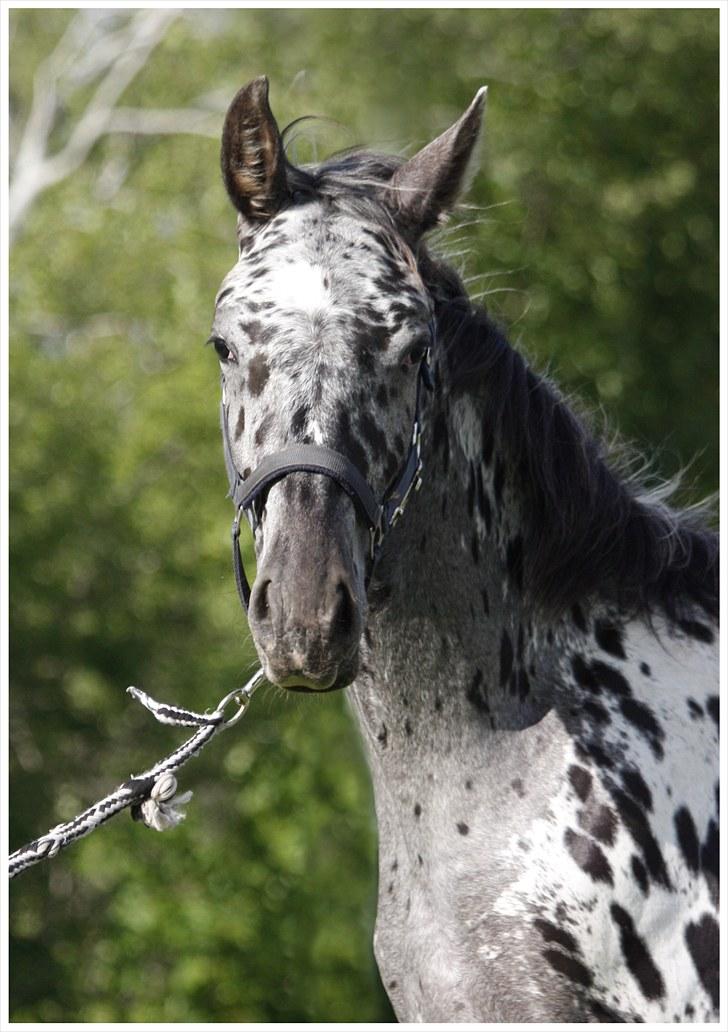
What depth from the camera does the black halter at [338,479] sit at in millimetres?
3408

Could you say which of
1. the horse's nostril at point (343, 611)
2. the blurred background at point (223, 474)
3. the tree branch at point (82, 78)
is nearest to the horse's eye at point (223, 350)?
the horse's nostril at point (343, 611)

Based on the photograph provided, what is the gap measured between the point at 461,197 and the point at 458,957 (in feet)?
6.68

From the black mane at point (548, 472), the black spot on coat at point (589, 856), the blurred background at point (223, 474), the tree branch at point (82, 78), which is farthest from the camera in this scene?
the tree branch at point (82, 78)

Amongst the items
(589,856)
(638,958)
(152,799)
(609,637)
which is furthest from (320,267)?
(638,958)

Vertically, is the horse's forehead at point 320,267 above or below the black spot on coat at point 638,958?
above

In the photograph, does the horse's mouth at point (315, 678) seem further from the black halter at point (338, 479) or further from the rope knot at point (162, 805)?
the rope knot at point (162, 805)

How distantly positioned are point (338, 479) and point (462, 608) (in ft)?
2.30

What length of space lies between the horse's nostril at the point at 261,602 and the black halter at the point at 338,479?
252 mm

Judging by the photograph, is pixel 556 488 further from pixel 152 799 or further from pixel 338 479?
pixel 152 799

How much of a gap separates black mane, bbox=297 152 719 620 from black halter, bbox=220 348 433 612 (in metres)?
0.33

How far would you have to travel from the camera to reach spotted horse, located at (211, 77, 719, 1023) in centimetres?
347

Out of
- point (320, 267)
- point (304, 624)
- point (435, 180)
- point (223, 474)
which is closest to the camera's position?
point (304, 624)

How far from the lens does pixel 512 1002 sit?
3.69 m

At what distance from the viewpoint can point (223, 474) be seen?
49.7 ft
